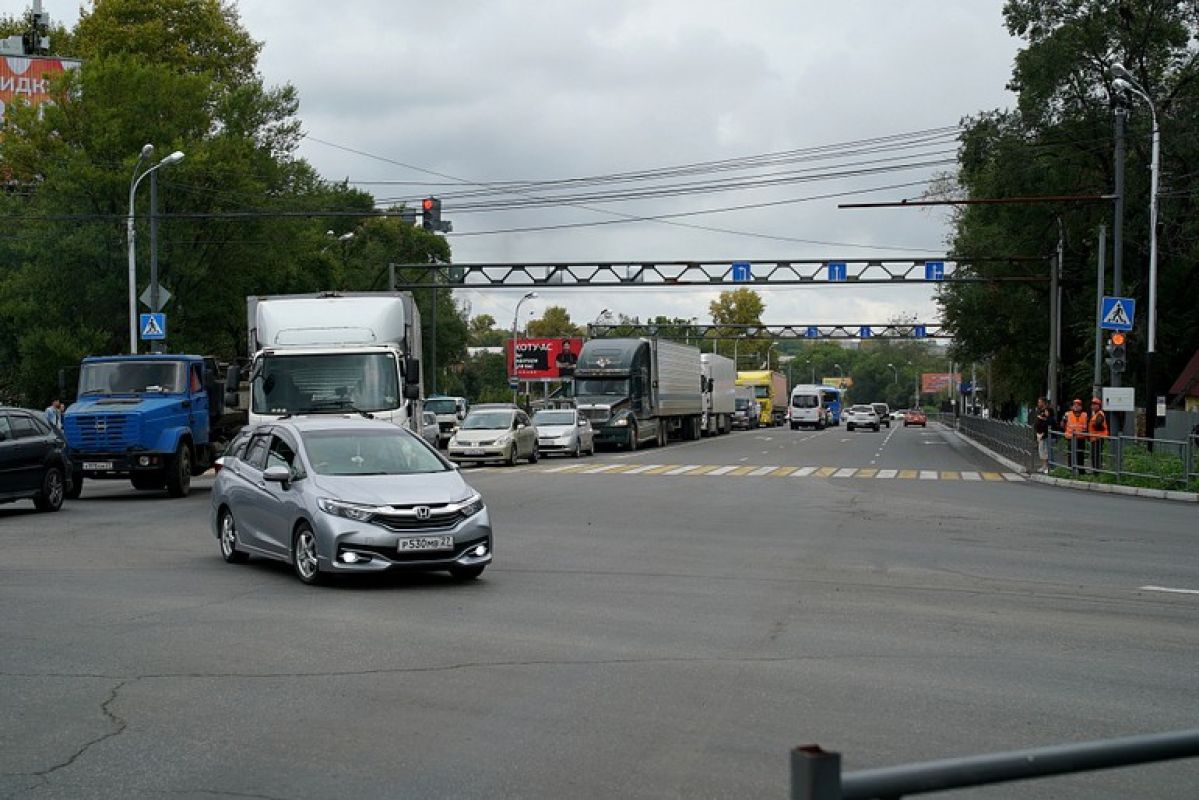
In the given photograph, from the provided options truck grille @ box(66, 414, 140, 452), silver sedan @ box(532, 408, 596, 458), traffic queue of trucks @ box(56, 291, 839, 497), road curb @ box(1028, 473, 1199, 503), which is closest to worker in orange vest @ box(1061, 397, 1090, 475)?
road curb @ box(1028, 473, 1199, 503)

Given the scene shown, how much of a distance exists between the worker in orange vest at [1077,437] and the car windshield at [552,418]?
16.5 meters

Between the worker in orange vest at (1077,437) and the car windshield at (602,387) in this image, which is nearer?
the worker in orange vest at (1077,437)

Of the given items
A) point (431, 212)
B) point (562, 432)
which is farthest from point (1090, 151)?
point (431, 212)

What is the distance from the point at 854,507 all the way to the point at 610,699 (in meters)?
17.1

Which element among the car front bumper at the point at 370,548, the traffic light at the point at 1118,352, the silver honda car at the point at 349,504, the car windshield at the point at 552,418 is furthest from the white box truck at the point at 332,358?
the car windshield at the point at 552,418

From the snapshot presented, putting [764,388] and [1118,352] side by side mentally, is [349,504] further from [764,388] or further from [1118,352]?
[764,388]

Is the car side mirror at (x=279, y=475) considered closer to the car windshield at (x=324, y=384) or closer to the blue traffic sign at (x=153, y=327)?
the car windshield at (x=324, y=384)

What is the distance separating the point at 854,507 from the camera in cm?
2486

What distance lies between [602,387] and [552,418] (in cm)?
585

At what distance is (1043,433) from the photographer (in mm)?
37438

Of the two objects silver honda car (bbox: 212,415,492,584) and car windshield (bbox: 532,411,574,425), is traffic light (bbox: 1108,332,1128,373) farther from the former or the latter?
silver honda car (bbox: 212,415,492,584)

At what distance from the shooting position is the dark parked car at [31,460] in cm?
2156

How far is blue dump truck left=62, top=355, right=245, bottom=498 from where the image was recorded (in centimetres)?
2581

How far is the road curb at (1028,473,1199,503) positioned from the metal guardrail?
26.4m
